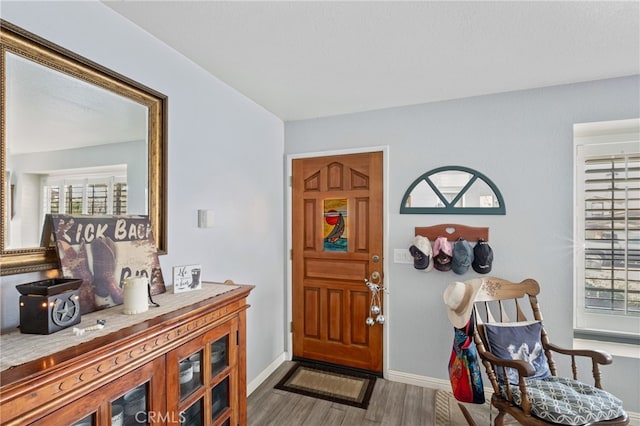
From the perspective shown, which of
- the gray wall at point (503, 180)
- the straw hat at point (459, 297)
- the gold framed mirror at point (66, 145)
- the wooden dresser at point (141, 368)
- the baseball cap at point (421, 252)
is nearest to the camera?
the wooden dresser at point (141, 368)

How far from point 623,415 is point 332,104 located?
8.84 ft

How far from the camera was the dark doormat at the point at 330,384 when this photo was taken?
2.42m

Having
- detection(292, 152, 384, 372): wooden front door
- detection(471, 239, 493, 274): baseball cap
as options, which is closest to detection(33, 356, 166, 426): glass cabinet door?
detection(292, 152, 384, 372): wooden front door

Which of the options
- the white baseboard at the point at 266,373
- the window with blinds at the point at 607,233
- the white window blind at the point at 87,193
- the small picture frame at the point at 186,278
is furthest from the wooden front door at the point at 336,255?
the white window blind at the point at 87,193

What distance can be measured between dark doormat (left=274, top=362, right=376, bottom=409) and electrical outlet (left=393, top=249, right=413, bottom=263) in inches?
42.8

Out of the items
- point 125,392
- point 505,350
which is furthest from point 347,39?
point 505,350

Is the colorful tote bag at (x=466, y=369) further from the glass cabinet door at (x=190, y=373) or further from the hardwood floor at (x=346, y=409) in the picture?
the glass cabinet door at (x=190, y=373)

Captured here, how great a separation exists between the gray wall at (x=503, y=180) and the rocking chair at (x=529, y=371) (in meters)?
0.25

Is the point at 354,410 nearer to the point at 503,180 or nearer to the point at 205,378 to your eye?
the point at 205,378

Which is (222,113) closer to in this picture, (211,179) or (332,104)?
(211,179)

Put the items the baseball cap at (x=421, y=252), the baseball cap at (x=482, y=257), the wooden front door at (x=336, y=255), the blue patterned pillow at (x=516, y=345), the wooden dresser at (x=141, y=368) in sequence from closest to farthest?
1. the wooden dresser at (x=141, y=368)
2. the blue patterned pillow at (x=516, y=345)
3. the baseball cap at (x=482, y=257)
4. the baseball cap at (x=421, y=252)
5. the wooden front door at (x=336, y=255)

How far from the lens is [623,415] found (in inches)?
61.3

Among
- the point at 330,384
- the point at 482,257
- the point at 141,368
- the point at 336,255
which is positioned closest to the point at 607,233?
the point at 482,257

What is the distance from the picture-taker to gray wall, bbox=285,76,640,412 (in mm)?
2217
